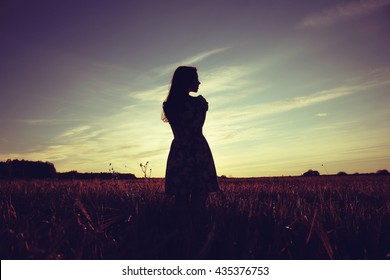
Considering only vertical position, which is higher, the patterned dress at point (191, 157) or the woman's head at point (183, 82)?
the woman's head at point (183, 82)

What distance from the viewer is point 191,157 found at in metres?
4.35

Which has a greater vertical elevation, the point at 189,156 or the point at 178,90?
the point at 178,90

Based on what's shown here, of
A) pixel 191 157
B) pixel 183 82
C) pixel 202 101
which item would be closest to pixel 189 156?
pixel 191 157

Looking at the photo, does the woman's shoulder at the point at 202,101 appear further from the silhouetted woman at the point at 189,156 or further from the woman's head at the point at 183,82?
the woman's head at the point at 183,82

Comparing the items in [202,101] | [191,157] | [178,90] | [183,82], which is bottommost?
[191,157]

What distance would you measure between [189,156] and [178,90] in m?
0.93

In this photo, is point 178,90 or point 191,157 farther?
point 178,90

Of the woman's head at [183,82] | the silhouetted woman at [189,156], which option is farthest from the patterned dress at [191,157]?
the woman's head at [183,82]

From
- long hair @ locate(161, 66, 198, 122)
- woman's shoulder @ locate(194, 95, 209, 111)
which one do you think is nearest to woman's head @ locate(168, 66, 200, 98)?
long hair @ locate(161, 66, 198, 122)

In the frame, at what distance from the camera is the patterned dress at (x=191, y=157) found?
4340 mm

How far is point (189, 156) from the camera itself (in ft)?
14.3

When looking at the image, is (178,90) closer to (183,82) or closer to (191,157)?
(183,82)

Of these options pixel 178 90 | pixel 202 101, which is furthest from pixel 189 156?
pixel 178 90

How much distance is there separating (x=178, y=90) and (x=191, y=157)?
0.95 meters
